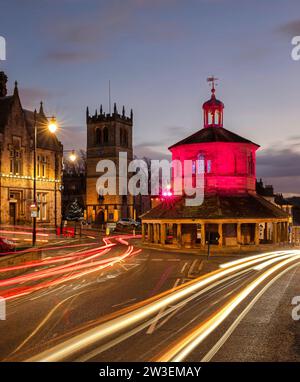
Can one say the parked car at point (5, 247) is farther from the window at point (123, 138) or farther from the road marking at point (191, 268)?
the window at point (123, 138)

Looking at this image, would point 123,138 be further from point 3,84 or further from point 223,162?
point 223,162

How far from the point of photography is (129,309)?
1446 centimetres

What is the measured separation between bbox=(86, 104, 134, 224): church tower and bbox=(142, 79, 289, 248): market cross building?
48261 millimetres

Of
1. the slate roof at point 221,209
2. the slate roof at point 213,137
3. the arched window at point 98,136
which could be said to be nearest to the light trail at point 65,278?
the slate roof at point 221,209

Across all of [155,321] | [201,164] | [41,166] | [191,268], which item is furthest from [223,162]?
[155,321]

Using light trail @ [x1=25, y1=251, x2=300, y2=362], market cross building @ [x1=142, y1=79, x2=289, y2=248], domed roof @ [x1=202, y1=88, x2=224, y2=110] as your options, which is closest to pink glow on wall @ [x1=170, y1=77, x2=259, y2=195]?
market cross building @ [x1=142, y1=79, x2=289, y2=248]

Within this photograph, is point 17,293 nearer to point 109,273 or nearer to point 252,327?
point 109,273

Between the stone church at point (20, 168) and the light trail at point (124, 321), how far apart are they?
35309 millimetres

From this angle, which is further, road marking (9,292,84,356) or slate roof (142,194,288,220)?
slate roof (142,194,288,220)

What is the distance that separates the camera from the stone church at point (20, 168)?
52.9 m

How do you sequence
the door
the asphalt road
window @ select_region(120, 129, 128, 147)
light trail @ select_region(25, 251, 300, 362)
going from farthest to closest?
1. window @ select_region(120, 129, 128, 147)
2. the door
3. the asphalt road
4. light trail @ select_region(25, 251, 300, 362)

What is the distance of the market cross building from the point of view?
3844 centimetres

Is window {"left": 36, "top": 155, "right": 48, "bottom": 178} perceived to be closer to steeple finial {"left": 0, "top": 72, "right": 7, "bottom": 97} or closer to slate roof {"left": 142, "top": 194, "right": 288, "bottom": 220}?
steeple finial {"left": 0, "top": 72, "right": 7, "bottom": 97}
